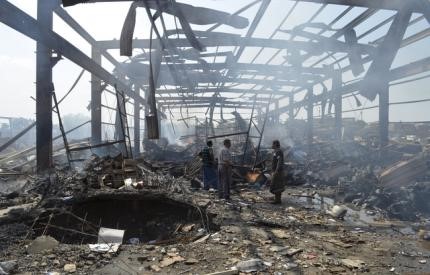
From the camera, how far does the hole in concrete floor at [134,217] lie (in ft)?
22.6

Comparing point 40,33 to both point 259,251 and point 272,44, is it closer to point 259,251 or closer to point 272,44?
point 259,251

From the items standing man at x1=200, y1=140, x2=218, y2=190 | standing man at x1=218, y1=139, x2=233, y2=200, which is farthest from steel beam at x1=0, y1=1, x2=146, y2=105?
standing man at x1=218, y1=139, x2=233, y2=200

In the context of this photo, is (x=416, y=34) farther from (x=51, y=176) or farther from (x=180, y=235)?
(x=51, y=176)

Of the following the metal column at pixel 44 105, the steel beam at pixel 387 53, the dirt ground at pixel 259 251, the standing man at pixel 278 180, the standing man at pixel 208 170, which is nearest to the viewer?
the dirt ground at pixel 259 251

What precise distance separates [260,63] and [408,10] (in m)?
7.17

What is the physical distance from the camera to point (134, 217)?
7.66 meters

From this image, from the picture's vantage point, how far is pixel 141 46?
10125 millimetres

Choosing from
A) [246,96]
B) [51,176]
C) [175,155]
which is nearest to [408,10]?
[51,176]

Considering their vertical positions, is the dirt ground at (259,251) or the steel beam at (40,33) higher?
the steel beam at (40,33)

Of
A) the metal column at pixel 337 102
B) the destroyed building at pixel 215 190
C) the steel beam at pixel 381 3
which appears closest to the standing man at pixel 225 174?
the destroyed building at pixel 215 190

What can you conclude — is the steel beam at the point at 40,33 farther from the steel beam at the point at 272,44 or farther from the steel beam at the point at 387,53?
the steel beam at the point at 387,53

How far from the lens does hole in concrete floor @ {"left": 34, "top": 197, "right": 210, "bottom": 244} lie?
22.6 feet

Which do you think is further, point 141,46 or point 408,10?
point 141,46

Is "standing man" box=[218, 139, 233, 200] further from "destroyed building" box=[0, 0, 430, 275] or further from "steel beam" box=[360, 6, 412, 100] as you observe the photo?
"steel beam" box=[360, 6, 412, 100]
